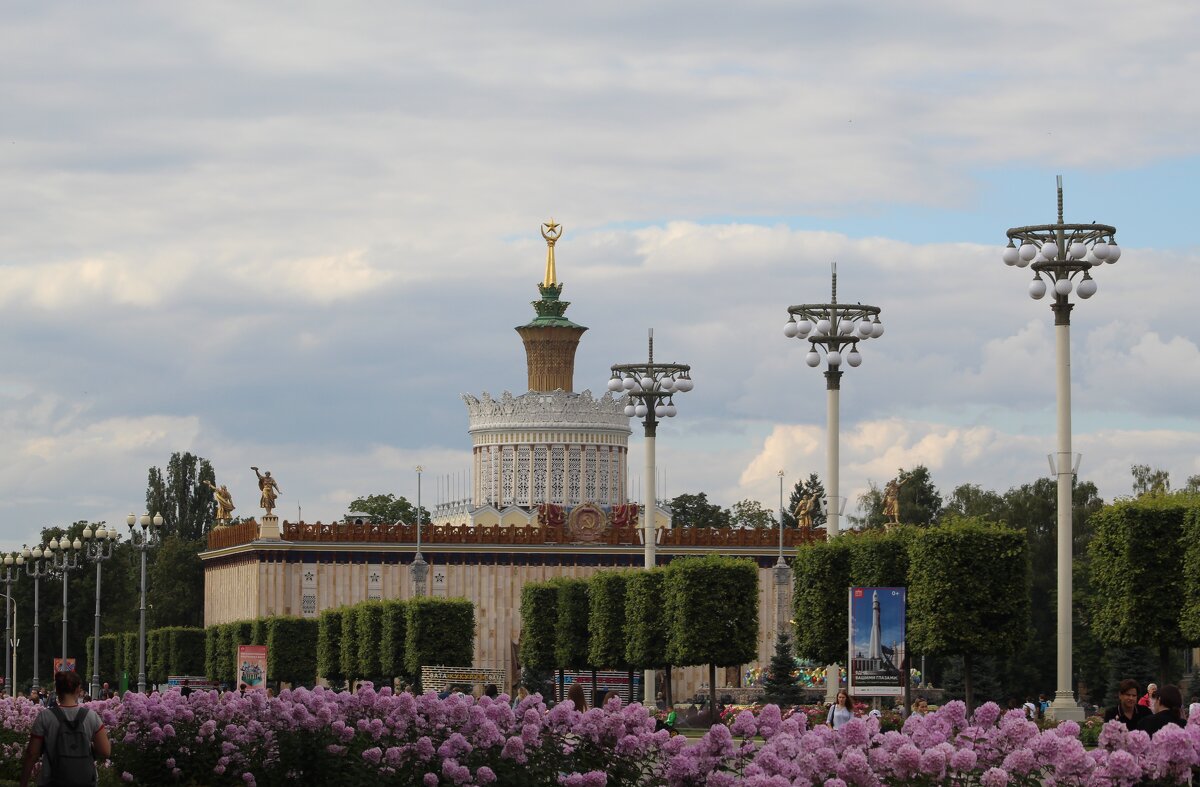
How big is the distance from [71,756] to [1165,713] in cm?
869

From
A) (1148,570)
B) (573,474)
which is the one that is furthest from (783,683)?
(573,474)

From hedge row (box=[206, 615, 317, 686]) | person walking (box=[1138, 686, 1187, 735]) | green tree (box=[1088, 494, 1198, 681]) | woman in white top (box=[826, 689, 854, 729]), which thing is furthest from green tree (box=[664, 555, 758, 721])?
person walking (box=[1138, 686, 1187, 735])

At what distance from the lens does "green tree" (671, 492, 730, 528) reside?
133375mm

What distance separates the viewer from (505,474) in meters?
96.9

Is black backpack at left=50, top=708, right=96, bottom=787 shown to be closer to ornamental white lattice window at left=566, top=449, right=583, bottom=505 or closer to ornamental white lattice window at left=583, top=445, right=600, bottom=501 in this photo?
ornamental white lattice window at left=566, top=449, right=583, bottom=505

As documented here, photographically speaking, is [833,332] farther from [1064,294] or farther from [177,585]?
[177,585]

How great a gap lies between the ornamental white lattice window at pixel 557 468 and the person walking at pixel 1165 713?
78.3 metres

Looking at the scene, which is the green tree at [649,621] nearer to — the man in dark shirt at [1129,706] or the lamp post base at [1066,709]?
the lamp post base at [1066,709]

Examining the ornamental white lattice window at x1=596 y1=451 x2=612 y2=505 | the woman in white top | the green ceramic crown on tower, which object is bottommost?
the woman in white top

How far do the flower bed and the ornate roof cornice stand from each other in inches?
2640

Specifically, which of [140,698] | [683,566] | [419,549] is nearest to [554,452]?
[419,549]

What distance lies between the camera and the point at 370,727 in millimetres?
23125

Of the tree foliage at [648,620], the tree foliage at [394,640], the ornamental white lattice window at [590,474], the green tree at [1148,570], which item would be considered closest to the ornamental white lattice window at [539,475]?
the ornamental white lattice window at [590,474]

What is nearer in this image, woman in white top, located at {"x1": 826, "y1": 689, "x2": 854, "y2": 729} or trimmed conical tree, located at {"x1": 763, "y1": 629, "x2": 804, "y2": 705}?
woman in white top, located at {"x1": 826, "y1": 689, "x2": 854, "y2": 729}
